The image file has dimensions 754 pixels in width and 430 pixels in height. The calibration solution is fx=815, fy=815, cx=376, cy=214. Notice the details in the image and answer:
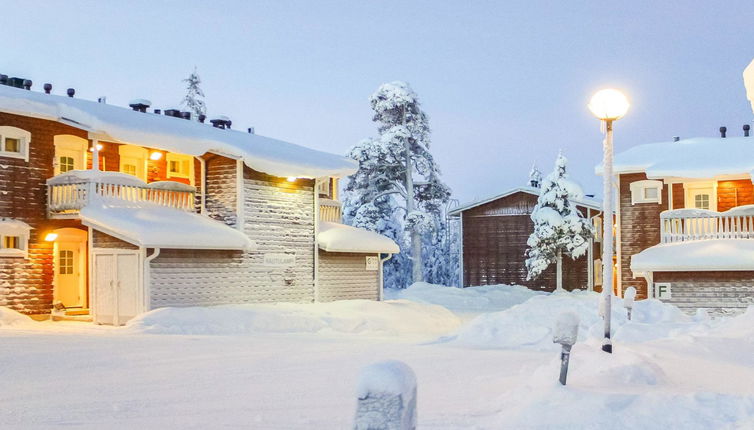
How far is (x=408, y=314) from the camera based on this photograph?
25438 mm

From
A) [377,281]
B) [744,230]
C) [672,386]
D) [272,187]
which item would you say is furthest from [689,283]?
[672,386]

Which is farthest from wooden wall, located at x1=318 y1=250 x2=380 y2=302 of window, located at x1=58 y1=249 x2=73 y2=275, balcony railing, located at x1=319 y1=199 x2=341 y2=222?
window, located at x1=58 y1=249 x2=73 y2=275

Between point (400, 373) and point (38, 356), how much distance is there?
33.6 feet

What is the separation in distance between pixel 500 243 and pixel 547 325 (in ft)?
77.7

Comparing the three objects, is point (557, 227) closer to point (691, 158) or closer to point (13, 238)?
point (691, 158)

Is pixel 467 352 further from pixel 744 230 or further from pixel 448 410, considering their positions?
pixel 744 230

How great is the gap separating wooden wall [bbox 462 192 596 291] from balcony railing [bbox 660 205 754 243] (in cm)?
1397

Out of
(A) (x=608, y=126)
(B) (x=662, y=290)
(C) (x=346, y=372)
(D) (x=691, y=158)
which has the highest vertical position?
(D) (x=691, y=158)

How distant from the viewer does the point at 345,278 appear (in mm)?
28125

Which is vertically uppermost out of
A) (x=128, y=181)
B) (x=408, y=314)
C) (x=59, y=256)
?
(x=128, y=181)

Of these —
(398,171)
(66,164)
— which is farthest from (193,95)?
(66,164)

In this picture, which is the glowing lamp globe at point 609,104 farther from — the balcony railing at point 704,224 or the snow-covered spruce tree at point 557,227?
the snow-covered spruce tree at point 557,227

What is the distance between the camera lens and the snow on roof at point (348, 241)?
2673 centimetres

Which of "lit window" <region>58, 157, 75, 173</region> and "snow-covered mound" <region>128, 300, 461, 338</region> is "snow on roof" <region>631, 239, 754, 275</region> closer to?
"snow-covered mound" <region>128, 300, 461, 338</region>
